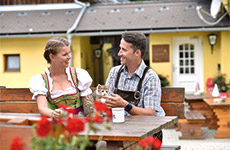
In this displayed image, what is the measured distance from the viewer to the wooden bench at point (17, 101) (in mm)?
4547

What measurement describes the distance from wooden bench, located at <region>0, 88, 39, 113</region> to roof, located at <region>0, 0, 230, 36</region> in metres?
9.35

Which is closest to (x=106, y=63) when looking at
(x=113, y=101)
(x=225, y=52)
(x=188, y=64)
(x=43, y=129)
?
(x=188, y=64)

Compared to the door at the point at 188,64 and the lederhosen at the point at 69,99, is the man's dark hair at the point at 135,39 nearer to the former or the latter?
the lederhosen at the point at 69,99

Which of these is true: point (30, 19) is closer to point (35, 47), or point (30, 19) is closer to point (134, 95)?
point (35, 47)

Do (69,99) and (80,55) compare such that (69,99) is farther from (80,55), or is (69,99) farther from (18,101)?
(80,55)

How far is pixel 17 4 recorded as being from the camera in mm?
15711

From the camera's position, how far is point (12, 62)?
15180 millimetres

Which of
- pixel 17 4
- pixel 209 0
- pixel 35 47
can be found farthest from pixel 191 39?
pixel 17 4

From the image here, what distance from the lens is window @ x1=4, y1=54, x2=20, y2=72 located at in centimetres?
1514

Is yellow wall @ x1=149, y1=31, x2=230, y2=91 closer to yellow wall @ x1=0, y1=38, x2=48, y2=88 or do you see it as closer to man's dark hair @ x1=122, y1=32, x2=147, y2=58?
yellow wall @ x1=0, y1=38, x2=48, y2=88

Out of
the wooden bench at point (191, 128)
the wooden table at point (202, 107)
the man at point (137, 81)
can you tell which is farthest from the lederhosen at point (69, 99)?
the wooden table at point (202, 107)

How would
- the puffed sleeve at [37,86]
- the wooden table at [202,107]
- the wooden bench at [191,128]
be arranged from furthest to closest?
the wooden table at [202,107]
the wooden bench at [191,128]
the puffed sleeve at [37,86]

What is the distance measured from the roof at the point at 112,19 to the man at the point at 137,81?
9820 mm

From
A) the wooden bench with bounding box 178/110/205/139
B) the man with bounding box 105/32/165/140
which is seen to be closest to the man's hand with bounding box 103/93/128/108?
the man with bounding box 105/32/165/140
